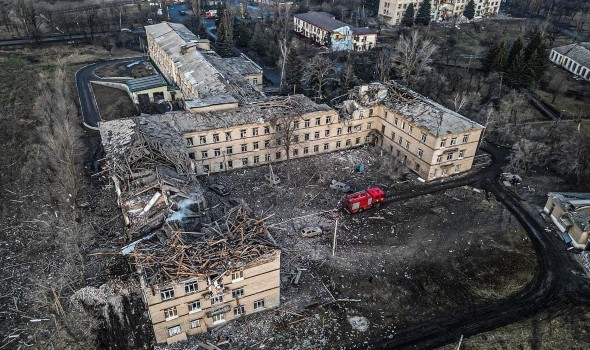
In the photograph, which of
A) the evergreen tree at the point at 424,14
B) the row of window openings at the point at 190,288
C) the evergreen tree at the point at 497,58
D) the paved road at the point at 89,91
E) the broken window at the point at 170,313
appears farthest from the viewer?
the evergreen tree at the point at 424,14

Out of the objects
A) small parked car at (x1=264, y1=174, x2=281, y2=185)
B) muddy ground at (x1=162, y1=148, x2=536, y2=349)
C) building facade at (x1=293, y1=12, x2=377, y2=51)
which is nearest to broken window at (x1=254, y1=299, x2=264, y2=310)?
muddy ground at (x1=162, y1=148, x2=536, y2=349)

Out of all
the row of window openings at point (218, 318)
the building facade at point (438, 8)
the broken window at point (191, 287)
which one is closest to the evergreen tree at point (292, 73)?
the row of window openings at point (218, 318)

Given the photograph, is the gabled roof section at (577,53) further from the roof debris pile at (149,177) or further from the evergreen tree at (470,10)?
the roof debris pile at (149,177)

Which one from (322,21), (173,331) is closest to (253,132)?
(173,331)

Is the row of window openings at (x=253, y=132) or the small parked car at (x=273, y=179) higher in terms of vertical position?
the row of window openings at (x=253, y=132)

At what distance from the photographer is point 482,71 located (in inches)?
3022

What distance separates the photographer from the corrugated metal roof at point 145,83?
67.1 m

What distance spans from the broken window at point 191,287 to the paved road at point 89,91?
39.7 meters

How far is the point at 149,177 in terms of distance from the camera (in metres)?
36.1

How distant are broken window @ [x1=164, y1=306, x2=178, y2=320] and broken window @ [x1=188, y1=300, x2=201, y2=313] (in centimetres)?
100

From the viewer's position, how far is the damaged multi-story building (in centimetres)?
2859

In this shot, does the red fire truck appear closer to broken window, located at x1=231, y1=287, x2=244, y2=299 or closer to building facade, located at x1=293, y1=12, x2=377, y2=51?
broken window, located at x1=231, y1=287, x2=244, y2=299

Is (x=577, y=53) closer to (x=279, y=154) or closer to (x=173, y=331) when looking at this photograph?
(x=279, y=154)

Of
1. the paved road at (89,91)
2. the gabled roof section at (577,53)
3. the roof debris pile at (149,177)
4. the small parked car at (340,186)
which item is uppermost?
the gabled roof section at (577,53)
